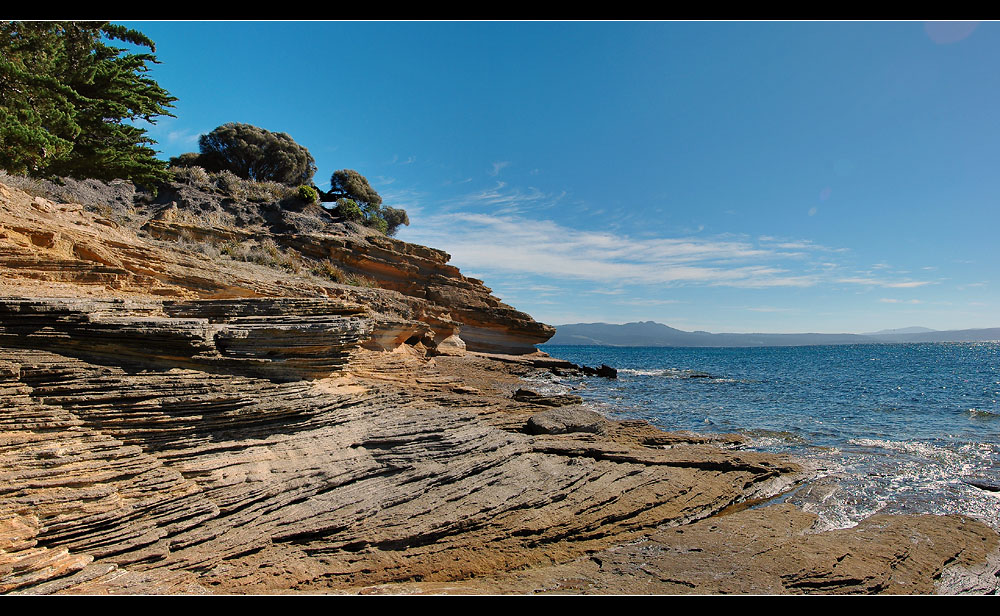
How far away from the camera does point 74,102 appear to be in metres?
16.2

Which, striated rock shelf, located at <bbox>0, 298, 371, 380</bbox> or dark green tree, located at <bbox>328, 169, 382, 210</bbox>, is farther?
dark green tree, located at <bbox>328, 169, 382, 210</bbox>

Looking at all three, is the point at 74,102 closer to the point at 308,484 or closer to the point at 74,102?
the point at 74,102

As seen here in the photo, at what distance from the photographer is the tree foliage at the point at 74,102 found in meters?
13.7

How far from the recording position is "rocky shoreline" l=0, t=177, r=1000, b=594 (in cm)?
576

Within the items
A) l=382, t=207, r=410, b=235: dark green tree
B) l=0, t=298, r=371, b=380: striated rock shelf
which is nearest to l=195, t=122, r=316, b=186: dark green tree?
l=382, t=207, r=410, b=235: dark green tree

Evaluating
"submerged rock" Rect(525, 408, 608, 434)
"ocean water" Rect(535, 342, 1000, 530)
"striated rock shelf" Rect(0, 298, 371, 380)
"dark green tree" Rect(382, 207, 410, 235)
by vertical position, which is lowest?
"ocean water" Rect(535, 342, 1000, 530)

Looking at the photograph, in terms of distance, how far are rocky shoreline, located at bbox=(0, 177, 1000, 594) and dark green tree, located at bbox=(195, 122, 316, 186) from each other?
103 ft

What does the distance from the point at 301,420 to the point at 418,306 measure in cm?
1891

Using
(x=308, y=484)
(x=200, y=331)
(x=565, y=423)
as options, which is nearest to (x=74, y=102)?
(x=200, y=331)

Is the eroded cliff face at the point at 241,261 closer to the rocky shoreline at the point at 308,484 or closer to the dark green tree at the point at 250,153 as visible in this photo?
the rocky shoreline at the point at 308,484

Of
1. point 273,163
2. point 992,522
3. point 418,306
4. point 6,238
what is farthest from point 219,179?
point 992,522

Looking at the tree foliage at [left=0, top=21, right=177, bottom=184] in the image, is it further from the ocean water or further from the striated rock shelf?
the ocean water

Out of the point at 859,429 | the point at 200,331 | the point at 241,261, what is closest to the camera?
the point at 200,331

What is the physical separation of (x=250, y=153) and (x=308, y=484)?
133 ft
